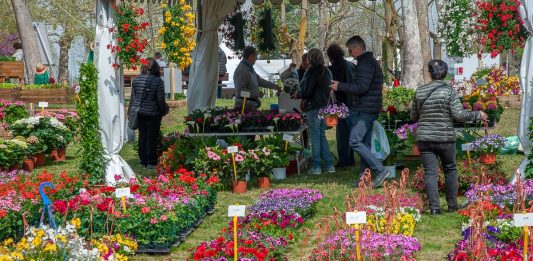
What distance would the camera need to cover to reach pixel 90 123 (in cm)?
1043

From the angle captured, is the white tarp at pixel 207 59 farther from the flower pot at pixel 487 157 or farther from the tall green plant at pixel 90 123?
the flower pot at pixel 487 157

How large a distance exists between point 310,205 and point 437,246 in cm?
184

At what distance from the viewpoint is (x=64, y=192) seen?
30.3 ft

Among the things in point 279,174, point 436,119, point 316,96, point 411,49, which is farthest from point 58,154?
point 411,49

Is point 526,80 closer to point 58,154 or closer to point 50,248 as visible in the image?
point 50,248

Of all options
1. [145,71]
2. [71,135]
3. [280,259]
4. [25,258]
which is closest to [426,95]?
[280,259]

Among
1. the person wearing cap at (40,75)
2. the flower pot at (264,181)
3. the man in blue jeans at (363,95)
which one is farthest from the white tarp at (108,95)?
the person wearing cap at (40,75)

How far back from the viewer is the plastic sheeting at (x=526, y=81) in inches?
Answer: 392

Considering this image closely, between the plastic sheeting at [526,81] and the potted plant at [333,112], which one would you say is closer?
the plastic sheeting at [526,81]

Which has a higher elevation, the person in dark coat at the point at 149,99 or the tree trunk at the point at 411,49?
the tree trunk at the point at 411,49

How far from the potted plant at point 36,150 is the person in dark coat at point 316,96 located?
4.30 metres

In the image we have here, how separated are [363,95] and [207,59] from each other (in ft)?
13.7

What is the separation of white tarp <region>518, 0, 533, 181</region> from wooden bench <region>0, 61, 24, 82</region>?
1911 centimetres

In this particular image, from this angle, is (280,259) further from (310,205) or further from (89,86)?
(89,86)
